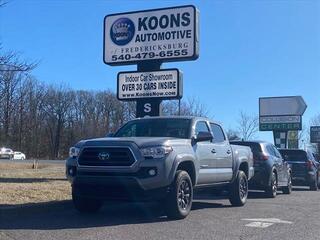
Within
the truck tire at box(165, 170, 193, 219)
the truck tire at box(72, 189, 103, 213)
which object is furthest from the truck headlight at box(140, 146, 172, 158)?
the truck tire at box(72, 189, 103, 213)

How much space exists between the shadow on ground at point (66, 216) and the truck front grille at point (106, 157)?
1.02 m

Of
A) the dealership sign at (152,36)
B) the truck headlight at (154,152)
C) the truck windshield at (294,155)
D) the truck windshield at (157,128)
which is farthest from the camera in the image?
the truck windshield at (294,155)

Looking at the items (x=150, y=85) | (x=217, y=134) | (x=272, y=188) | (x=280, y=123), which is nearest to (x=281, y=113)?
(x=280, y=123)

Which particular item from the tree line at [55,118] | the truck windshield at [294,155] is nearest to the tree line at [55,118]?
the tree line at [55,118]

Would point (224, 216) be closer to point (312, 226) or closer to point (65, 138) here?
point (312, 226)

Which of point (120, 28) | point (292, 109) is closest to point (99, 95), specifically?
point (292, 109)

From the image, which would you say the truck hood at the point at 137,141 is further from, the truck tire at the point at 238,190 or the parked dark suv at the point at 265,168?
the parked dark suv at the point at 265,168

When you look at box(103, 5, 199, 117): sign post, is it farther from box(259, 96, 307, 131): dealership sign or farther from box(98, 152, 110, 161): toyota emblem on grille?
box(259, 96, 307, 131): dealership sign

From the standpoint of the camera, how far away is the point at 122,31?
19406 mm

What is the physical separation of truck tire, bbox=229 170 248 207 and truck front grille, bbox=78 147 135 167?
12.9 feet

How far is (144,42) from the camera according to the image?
18.9 m

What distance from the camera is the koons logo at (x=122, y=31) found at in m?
19.3

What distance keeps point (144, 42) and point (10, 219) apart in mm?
10868

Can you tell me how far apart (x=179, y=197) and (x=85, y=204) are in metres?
1.93
